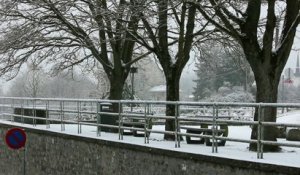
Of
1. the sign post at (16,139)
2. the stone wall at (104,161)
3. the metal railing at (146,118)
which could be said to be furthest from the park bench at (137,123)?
the sign post at (16,139)

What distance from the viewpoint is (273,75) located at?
43.2 feet

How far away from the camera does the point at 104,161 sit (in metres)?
15.2

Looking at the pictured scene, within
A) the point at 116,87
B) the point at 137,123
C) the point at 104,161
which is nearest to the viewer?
the point at 104,161

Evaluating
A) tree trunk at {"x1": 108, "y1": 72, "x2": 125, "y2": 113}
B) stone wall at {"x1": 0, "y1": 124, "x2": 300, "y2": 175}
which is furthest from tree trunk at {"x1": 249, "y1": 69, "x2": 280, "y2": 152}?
tree trunk at {"x1": 108, "y1": 72, "x2": 125, "y2": 113}

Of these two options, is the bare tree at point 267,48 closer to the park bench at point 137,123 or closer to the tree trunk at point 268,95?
the tree trunk at point 268,95

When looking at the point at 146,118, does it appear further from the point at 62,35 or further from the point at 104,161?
the point at 62,35

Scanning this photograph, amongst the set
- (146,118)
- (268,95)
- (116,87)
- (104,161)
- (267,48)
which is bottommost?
(104,161)

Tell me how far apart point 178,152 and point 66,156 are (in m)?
6.43

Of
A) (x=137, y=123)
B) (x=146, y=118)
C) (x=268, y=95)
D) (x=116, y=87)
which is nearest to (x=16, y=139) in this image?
(x=137, y=123)

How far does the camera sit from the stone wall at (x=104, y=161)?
10719mm

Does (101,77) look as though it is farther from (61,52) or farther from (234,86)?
(234,86)

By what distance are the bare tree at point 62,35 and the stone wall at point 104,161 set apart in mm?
3473

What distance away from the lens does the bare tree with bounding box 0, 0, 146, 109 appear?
19.7 m

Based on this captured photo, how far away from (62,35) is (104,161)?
8.93 metres
